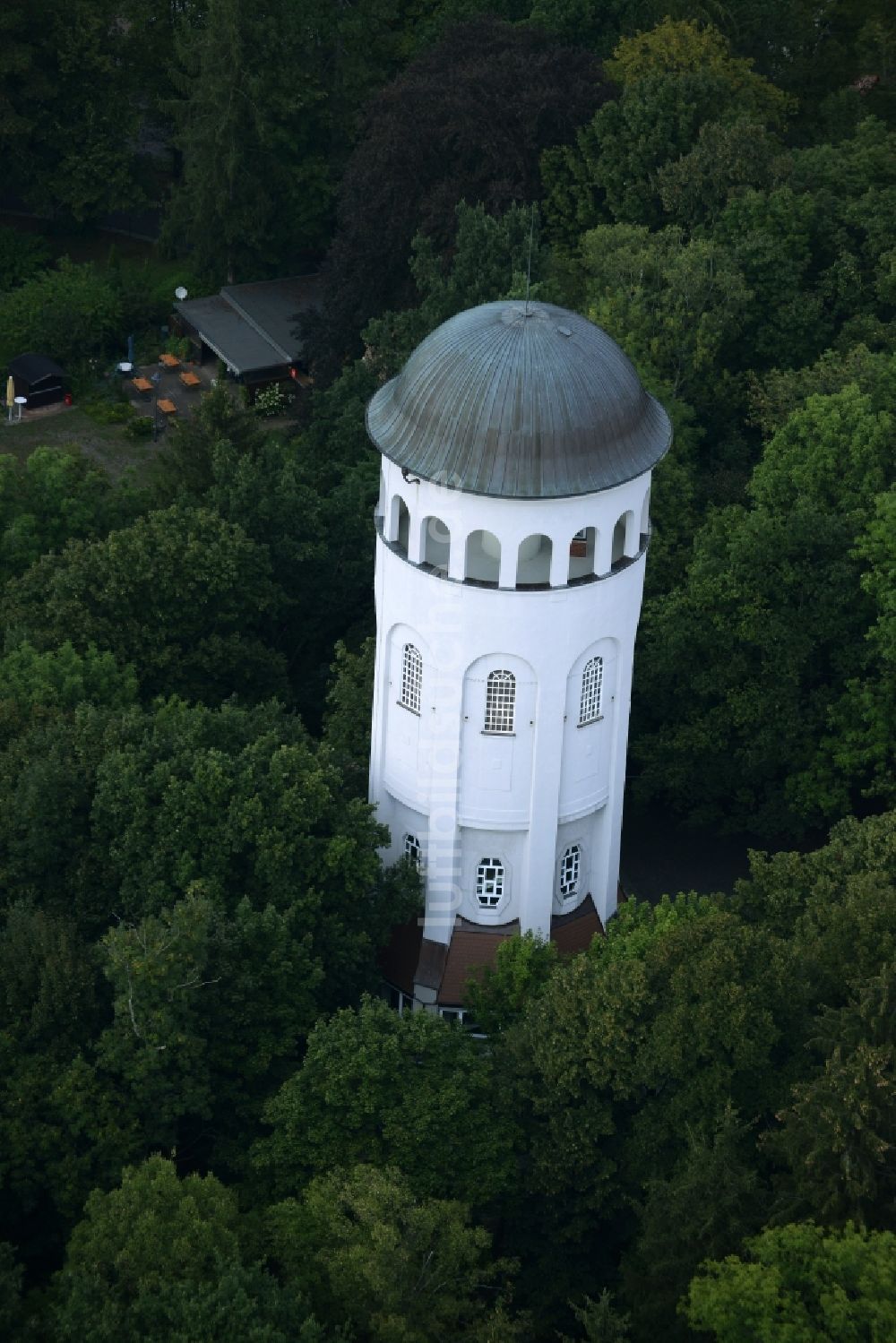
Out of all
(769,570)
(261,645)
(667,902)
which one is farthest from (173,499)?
(667,902)

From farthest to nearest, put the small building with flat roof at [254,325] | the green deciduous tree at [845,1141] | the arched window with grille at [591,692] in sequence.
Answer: the small building with flat roof at [254,325] < the arched window with grille at [591,692] < the green deciduous tree at [845,1141]

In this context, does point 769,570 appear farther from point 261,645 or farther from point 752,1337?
point 752,1337

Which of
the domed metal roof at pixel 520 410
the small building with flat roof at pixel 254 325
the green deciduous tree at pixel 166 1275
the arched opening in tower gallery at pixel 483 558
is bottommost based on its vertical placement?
the small building with flat roof at pixel 254 325

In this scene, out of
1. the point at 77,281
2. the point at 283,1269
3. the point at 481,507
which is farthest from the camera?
the point at 77,281

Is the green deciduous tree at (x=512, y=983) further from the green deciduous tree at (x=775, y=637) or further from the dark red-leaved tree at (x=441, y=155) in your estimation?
the dark red-leaved tree at (x=441, y=155)

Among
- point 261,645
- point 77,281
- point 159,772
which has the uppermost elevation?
point 159,772

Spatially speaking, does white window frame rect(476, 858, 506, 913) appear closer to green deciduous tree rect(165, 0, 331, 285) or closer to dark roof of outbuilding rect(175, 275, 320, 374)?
dark roof of outbuilding rect(175, 275, 320, 374)

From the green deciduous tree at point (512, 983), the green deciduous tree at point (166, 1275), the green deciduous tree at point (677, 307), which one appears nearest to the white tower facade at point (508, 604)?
the green deciduous tree at point (512, 983)
